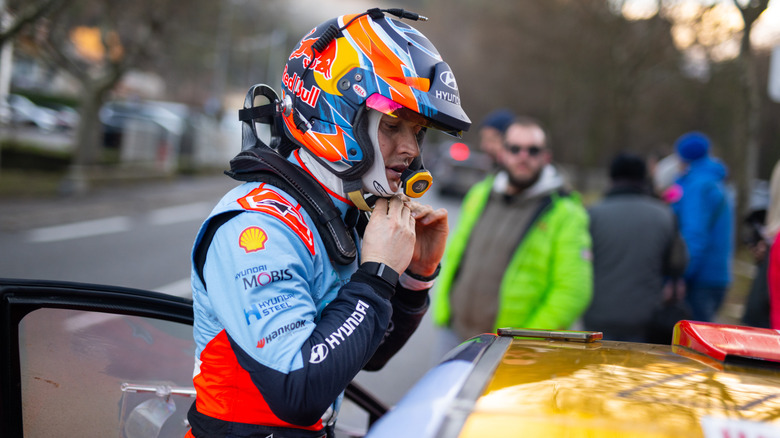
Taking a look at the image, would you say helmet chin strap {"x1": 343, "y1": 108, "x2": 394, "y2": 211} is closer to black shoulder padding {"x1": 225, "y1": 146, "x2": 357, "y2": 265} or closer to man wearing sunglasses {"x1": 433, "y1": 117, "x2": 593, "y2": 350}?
black shoulder padding {"x1": 225, "y1": 146, "x2": 357, "y2": 265}

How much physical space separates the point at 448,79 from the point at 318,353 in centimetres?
83

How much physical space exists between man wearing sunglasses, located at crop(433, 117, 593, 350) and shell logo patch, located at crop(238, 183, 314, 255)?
95.8 inches

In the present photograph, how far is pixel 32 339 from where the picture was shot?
6.31 feet

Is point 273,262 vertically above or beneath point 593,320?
above

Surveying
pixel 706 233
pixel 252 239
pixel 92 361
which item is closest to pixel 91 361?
pixel 92 361

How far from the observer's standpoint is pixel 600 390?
1.40 metres

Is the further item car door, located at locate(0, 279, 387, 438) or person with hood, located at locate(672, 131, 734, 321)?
person with hood, located at locate(672, 131, 734, 321)

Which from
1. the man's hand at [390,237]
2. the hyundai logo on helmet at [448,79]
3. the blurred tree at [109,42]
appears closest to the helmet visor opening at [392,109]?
the hyundai logo on helmet at [448,79]

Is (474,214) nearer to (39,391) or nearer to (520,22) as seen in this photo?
(39,391)

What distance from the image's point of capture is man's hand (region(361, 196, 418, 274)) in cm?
174

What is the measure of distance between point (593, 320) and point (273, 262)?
11.6 feet

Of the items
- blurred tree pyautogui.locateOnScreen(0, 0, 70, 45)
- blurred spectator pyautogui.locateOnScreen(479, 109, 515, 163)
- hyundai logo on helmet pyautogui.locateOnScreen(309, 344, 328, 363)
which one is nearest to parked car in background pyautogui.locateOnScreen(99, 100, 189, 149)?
blurred tree pyautogui.locateOnScreen(0, 0, 70, 45)

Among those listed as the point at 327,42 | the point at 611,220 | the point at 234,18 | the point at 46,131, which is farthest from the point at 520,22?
the point at 327,42

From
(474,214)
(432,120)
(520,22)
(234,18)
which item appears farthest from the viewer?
(234,18)
